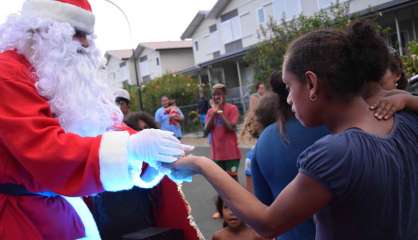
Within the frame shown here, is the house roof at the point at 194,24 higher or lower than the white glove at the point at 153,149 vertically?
higher

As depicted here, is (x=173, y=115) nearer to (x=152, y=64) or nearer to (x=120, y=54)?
(x=152, y=64)

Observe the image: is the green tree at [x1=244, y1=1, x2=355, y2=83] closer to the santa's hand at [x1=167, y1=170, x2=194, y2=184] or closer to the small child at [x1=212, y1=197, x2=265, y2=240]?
the small child at [x1=212, y1=197, x2=265, y2=240]

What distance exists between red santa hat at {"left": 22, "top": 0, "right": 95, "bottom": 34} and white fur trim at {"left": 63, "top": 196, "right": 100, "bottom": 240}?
2.60 feet

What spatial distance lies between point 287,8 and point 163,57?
18.2m

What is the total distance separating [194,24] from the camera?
106 feet

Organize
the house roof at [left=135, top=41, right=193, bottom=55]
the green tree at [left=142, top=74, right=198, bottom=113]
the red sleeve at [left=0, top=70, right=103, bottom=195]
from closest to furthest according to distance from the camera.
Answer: the red sleeve at [left=0, top=70, right=103, bottom=195], the green tree at [left=142, top=74, right=198, bottom=113], the house roof at [left=135, top=41, right=193, bottom=55]

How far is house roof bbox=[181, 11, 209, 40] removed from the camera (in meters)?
31.0

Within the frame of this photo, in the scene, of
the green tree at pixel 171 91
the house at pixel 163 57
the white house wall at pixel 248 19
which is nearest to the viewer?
the white house wall at pixel 248 19

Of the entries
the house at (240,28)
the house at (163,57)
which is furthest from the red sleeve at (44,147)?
the house at (163,57)

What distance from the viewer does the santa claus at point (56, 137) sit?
1894 mm

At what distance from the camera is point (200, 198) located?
7895 mm

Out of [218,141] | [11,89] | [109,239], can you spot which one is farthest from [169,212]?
[218,141]

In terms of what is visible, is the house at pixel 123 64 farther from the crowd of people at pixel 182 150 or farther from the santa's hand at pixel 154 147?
the santa's hand at pixel 154 147

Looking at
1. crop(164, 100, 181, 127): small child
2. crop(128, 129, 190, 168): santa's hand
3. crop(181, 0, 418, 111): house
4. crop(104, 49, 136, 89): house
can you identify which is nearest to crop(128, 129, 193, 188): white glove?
crop(128, 129, 190, 168): santa's hand
